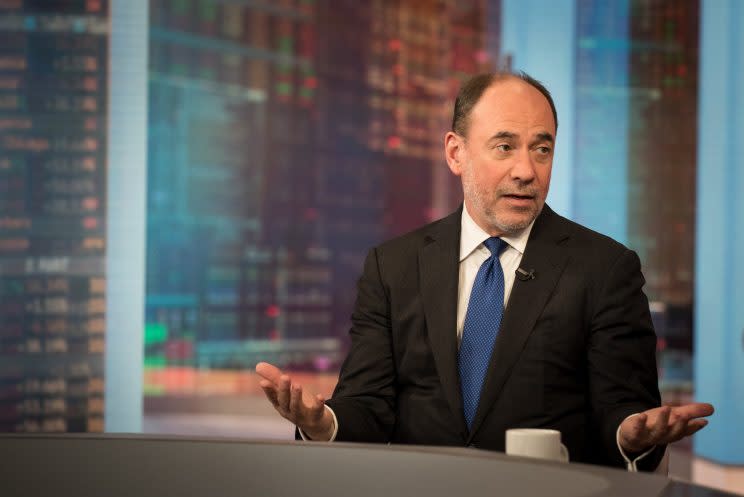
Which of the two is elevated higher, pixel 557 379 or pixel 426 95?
pixel 426 95

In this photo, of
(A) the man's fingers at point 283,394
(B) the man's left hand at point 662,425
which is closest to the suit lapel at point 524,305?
(B) the man's left hand at point 662,425

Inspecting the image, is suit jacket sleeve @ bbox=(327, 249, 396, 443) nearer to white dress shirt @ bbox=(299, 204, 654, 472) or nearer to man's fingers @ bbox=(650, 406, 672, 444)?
white dress shirt @ bbox=(299, 204, 654, 472)

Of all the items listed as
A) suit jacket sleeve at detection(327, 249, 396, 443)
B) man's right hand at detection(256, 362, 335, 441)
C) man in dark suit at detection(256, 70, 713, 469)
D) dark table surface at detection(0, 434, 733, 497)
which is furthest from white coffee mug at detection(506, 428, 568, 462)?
suit jacket sleeve at detection(327, 249, 396, 443)

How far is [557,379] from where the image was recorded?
1.74 metres

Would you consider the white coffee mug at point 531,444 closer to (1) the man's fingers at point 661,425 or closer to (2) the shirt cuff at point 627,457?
(1) the man's fingers at point 661,425

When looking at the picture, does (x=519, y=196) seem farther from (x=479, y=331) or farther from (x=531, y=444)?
(x=531, y=444)

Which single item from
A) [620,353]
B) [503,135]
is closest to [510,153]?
[503,135]

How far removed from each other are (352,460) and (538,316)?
0.99 metres

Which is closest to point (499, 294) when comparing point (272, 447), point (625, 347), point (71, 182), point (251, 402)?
point (625, 347)

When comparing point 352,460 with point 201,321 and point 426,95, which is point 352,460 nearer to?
point 201,321

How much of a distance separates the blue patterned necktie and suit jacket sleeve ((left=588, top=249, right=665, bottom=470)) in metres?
0.18

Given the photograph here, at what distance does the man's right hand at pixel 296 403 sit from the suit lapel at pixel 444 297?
231 mm

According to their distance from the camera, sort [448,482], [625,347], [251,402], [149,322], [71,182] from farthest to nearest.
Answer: [251,402] < [149,322] < [71,182] < [625,347] < [448,482]

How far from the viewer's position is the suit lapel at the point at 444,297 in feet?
5.72
